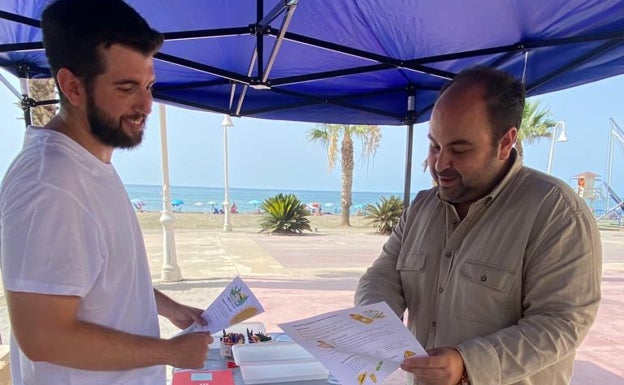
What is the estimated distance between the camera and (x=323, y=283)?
7258 millimetres

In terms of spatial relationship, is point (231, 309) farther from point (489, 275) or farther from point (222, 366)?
point (489, 275)

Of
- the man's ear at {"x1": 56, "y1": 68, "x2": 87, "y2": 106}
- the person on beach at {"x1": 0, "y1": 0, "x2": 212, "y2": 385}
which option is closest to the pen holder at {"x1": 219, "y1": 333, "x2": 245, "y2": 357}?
the person on beach at {"x1": 0, "y1": 0, "x2": 212, "y2": 385}

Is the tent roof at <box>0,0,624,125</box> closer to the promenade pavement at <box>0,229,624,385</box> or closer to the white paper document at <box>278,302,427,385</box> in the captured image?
the white paper document at <box>278,302,427,385</box>

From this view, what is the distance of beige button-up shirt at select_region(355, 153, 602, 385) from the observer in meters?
1.16

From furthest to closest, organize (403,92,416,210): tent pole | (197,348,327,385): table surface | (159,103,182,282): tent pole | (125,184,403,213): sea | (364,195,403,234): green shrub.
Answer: (125,184,403,213): sea
(364,195,403,234): green shrub
(159,103,182,282): tent pole
(403,92,416,210): tent pole
(197,348,327,385): table surface

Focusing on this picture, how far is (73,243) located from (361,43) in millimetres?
2202

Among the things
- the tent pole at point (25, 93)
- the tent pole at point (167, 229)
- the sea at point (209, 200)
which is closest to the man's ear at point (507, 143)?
the tent pole at point (25, 93)

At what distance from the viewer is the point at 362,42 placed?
2.72 meters

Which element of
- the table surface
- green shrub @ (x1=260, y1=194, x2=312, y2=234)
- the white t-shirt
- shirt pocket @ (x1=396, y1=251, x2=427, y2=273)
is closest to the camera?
the white t-shirt

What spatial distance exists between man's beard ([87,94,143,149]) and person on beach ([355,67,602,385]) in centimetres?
98

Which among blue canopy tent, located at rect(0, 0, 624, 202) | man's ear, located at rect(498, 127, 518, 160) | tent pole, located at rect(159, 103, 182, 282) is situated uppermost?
blue canopy tent, located at rect(0, 0, 624, 202)

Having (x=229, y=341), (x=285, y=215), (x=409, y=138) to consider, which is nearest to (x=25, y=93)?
(x=229, y=341)

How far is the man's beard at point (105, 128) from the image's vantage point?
1208mm

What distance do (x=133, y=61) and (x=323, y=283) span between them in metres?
6.36
